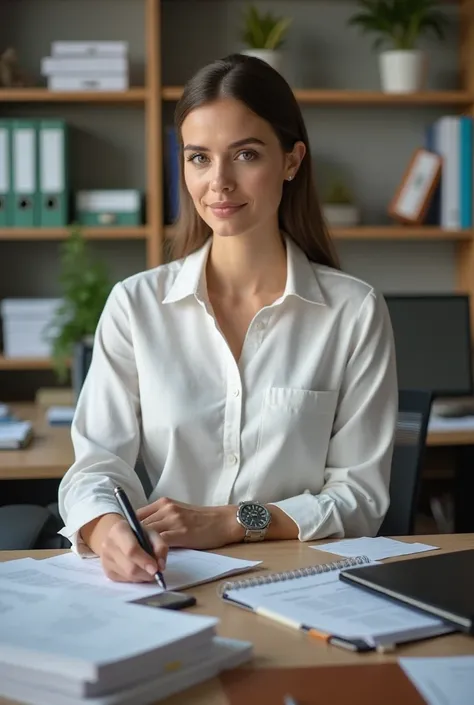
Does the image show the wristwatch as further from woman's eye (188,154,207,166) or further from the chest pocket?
woman's eye (188,154,207,166)

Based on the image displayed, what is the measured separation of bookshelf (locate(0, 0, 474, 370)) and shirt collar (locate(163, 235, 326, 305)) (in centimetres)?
144

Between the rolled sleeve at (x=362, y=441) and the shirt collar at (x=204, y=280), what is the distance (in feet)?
0.33

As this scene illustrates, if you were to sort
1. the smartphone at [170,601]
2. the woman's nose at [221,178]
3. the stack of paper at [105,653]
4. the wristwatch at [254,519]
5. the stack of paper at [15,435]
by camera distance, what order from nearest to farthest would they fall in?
1. the stack of paper at [105,653]
2. the smartphone at [170,601]
3. the wristwatch at [254,519]
4. the woman's nose at [221,178]
5. the stack of paper at [15,435]

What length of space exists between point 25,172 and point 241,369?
72.8 inches

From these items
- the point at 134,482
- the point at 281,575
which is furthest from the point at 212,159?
the point at 281,575

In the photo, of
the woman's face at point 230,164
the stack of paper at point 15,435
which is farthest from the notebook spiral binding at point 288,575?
the stack of paper at point 15,435

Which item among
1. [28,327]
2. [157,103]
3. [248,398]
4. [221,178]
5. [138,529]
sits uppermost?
[157,103]

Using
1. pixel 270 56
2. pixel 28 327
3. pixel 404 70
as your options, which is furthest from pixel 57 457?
pixel 404 70

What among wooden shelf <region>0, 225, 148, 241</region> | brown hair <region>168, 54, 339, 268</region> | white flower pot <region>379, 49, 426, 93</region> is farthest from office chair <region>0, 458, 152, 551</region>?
white flower pot <region>379, 49, 426, 93</region>

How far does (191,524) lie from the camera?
4.88ft

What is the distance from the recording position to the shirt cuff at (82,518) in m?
1.45

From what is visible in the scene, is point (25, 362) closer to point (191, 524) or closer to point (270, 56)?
point (270, 56)

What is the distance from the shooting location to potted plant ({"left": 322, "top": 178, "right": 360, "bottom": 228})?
11.7 ft

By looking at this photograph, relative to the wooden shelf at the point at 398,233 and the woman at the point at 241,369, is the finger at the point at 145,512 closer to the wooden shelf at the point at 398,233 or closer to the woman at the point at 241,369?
the woman at the point at 241,369
